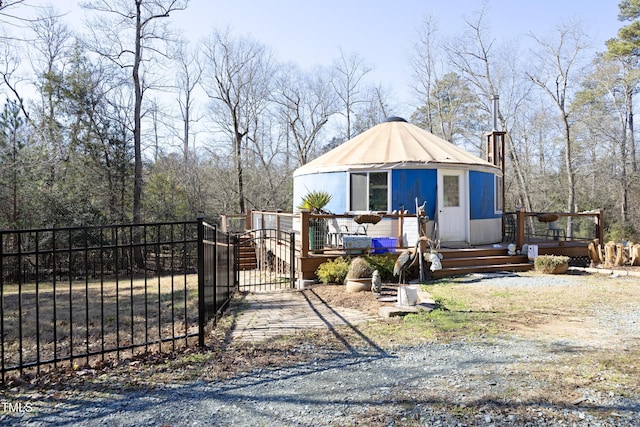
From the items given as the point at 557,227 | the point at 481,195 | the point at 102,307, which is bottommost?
the point at 102,307

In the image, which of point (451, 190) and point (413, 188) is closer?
point (413, 188)

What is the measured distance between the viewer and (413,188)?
10.4 m

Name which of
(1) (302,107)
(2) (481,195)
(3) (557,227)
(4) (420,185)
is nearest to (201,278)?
(4) (420,185)

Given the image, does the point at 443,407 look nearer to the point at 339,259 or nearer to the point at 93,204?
the point at 339,259

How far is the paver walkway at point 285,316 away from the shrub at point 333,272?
0.72 m

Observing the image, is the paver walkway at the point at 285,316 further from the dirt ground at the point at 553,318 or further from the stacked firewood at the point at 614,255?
the stacked firewood at the point at 614,255

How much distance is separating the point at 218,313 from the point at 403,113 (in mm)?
24938

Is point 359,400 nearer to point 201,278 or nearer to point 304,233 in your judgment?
point 201,278

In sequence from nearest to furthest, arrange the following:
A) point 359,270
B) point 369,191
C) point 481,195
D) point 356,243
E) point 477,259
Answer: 1. point 359,270
2. point 356,243
3. point 477,259
4. point 369,191
5. point 481,195

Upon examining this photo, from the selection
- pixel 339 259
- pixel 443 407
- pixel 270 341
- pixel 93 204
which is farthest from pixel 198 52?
pixel 443 407

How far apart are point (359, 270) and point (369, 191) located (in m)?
3.88

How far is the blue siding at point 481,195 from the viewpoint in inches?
427

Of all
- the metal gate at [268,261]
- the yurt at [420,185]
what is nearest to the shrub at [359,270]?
the metal gate at [268,261]

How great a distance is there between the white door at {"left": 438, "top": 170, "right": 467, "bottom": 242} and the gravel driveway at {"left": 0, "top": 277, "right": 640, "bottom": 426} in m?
6.94
